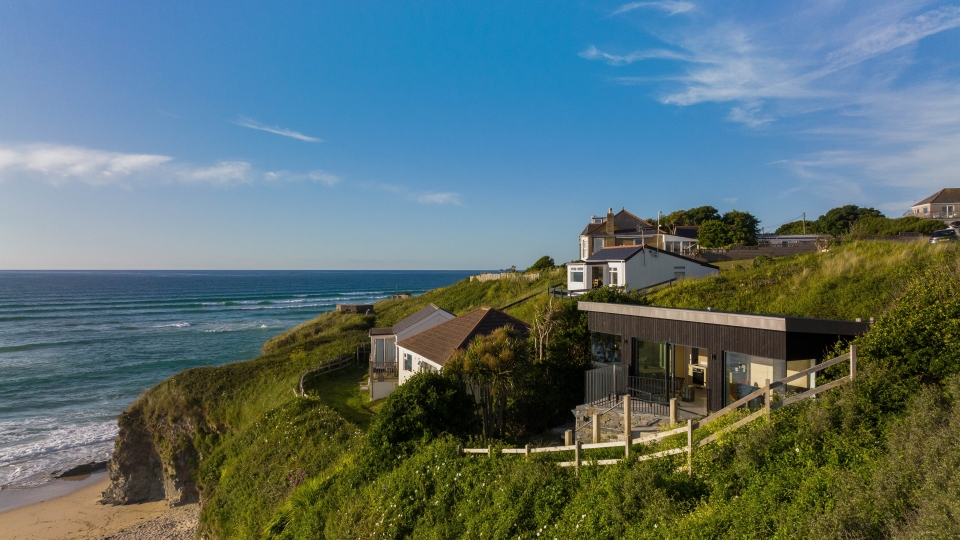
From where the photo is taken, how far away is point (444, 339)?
77.4 feet

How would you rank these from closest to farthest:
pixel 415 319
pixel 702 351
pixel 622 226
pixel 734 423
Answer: pixel 734 423 < pixel 702 351 < pixel 415 319 < pixel 622 226

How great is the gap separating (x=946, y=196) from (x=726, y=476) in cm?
9113

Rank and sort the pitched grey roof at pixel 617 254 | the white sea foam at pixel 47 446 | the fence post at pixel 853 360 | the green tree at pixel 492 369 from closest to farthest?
the fence post at pixel 853 360, the green tree at pixel 492 369, the white sea foam at pixel 47 446, the pitched grey roof at pixel 617 254

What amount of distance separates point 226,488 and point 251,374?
11.6m

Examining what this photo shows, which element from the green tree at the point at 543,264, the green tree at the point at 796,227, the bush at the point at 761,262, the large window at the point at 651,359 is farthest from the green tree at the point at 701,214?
the large window at the point at 651,359

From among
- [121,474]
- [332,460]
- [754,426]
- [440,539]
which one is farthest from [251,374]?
[754,426]

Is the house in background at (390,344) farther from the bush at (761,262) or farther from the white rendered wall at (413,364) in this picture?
the bush at (761,262)

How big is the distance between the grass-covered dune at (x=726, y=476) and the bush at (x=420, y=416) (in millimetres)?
363

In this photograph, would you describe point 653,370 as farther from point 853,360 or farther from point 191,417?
point 191,417

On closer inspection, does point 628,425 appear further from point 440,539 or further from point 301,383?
point 301,383

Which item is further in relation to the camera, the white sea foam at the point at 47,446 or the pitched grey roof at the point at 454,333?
the white sea foam at the point at 47,446

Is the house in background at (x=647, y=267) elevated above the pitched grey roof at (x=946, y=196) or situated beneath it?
situated beneath

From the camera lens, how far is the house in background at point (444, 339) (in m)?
22.0

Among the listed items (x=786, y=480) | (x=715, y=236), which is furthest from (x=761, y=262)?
(x=786, y=480)
